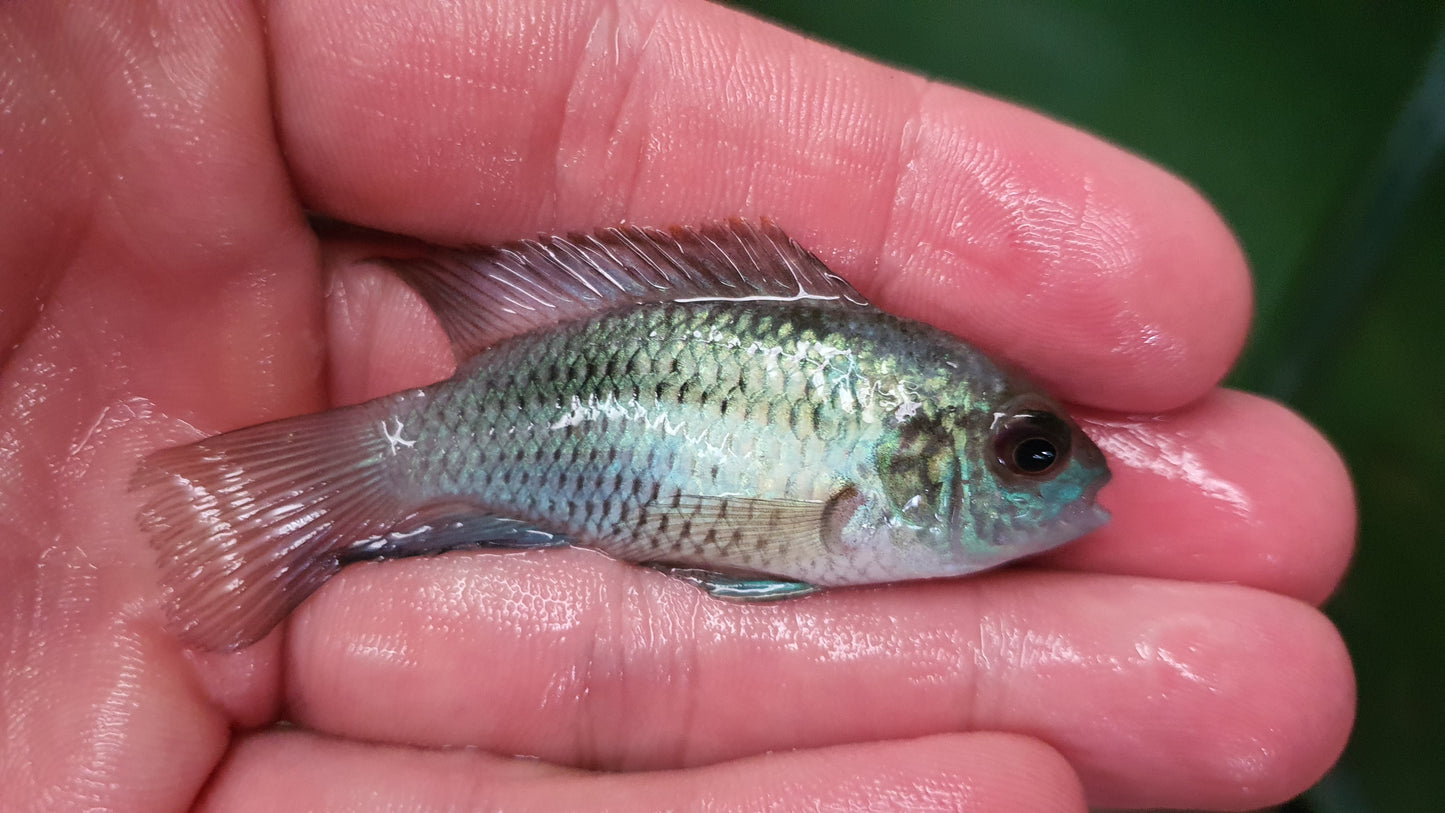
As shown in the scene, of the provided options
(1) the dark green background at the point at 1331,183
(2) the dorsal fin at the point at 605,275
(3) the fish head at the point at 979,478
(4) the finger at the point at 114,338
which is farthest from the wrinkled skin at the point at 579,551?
(1) the dark green background at the point at 1331,183

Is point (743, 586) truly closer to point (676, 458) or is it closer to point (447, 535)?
point (676, 458)

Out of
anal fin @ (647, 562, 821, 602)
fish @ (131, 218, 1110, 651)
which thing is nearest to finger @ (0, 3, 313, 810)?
fish @ (131, 218, 1110, 651)

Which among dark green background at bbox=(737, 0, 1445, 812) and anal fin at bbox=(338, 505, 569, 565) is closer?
anal fin at bbox=(338, 505, 569, 565)

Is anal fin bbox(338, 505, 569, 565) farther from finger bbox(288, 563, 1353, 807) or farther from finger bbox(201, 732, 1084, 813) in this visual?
finger bbox(201, 732, 1084, 813)

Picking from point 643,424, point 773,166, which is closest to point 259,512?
point 643,424

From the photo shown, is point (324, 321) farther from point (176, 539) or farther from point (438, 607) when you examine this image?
point (438, 607)
